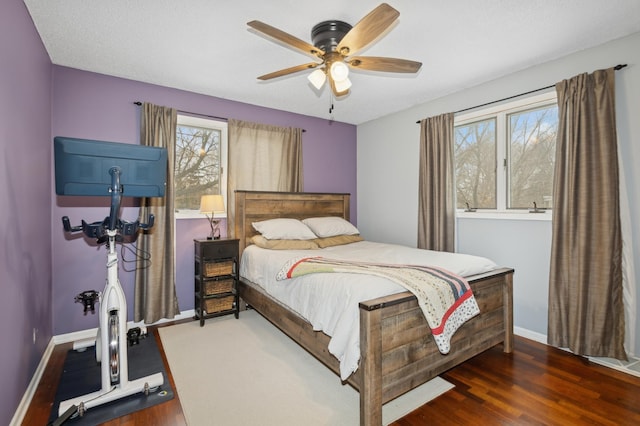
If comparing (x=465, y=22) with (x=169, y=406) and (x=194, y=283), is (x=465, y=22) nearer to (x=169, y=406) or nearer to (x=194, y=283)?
(x=169, y=406)

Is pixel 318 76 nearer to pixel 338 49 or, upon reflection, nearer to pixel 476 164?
pixel 338 49

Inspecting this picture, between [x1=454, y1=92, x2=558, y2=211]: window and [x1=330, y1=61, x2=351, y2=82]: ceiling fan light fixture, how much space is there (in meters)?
1.97

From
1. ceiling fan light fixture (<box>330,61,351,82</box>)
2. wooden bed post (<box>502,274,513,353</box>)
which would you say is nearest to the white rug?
wooden bed post (<box>502,274,513,353</box>)

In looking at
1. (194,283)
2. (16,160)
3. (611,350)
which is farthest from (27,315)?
(611,350)

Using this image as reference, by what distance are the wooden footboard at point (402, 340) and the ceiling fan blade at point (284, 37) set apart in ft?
5.35

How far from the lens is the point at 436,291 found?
1929 mm

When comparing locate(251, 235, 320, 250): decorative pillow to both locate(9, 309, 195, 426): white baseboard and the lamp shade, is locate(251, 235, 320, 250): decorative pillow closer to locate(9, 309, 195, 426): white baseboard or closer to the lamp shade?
the lamp shade

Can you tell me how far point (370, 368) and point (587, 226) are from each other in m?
2.15

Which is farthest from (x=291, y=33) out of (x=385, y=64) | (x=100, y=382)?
(x=100, y=382)

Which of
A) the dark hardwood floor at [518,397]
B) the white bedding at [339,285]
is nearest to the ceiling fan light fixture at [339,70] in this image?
the white bedding at [339,285]

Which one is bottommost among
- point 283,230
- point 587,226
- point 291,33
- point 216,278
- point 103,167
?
point 216,278

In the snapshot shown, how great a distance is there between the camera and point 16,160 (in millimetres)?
1904

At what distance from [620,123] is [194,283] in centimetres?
421

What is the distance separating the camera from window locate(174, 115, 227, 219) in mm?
3568
